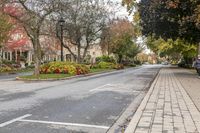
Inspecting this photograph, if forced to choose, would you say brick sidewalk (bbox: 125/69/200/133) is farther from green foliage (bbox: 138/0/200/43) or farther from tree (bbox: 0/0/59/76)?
tree (bbox: 0/0/59/76)

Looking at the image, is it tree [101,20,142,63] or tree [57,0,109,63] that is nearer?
tree [57,0,109,63]

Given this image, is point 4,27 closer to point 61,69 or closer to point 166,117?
point 61,69

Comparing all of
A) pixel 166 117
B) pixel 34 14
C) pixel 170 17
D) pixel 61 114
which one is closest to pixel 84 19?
pixel 34 14

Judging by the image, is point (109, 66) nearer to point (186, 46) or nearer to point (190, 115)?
point (186, 46)

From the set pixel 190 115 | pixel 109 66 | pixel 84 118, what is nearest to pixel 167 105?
pixel 190 115

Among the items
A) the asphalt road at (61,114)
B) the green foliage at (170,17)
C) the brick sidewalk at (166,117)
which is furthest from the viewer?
the green foliage at (170,17)

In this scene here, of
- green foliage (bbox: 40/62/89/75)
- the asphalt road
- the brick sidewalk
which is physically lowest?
the asphalt road

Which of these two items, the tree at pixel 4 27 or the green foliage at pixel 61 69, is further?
Result: the tree at pixel 4 27

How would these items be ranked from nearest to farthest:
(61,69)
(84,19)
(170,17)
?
(170,17) → (61,69) → (84,19)

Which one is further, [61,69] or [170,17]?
[61,69]

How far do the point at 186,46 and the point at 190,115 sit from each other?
138 ft

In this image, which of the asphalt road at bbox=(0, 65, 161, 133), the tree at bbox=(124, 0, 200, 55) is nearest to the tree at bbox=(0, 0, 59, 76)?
the tree at bbox=(124, 0, 200, 55)

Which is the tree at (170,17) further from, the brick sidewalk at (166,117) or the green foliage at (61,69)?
A: the brick sidewalk at (166,117)

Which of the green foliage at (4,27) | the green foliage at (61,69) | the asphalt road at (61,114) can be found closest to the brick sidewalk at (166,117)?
the asphalt road at (61,114)
